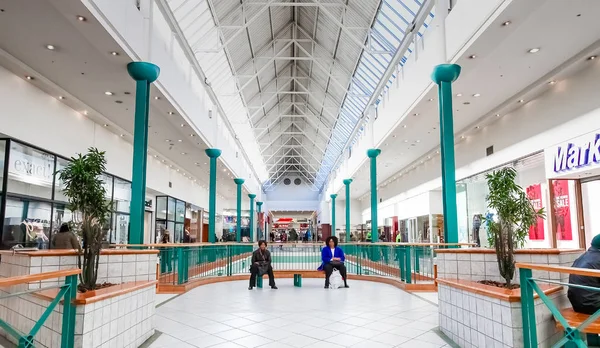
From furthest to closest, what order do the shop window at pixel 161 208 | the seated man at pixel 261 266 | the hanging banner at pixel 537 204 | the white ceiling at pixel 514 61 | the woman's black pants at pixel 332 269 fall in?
the shop window at pixel 161 208
the hanging banner at pixel 537 204
the woman's black pants at pixel 332 269
the seated man at pixel 261 266
the white ceiling at pixel 514 61

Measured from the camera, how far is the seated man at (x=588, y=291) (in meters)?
3.55

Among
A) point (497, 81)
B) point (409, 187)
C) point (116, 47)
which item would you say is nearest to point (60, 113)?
point (116, 47)

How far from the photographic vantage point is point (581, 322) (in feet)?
10.5

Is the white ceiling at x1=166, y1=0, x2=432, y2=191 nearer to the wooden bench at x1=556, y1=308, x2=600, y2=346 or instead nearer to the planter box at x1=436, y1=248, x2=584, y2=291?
the planter box at x1=436, y1=248, x2=584, y2=291

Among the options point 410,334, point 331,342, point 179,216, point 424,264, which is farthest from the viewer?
point 179,216

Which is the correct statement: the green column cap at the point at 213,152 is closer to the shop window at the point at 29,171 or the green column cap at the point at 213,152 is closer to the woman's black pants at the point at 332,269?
the shop window at the point at 29,171

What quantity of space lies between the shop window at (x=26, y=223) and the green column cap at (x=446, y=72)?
9.90 metres

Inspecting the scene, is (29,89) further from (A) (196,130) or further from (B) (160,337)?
(B) (160,337)

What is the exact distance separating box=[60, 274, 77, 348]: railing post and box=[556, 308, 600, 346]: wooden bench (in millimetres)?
A: 3863

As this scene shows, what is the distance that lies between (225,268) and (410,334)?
330 inches

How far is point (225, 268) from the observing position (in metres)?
13.0

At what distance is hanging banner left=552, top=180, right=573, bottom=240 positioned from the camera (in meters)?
11.4

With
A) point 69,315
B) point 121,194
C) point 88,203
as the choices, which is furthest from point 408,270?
point 121,194

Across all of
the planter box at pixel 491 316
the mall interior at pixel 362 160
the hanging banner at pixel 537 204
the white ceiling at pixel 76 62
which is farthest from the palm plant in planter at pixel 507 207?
the hanging banner at pixel 537 204
